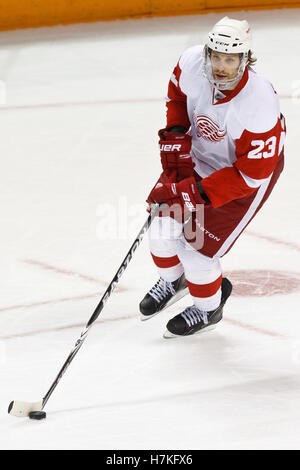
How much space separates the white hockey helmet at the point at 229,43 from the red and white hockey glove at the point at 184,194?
0.28 m

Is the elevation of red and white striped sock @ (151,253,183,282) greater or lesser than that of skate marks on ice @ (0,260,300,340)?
greater

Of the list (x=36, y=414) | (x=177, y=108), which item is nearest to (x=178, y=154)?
(x=177, y=108)

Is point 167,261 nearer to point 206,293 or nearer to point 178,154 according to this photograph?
point 206,293

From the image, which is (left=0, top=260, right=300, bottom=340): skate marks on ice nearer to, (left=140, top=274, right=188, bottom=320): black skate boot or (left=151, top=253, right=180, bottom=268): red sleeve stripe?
(left=140, top=274, right=188, bottom=320): black skate boot

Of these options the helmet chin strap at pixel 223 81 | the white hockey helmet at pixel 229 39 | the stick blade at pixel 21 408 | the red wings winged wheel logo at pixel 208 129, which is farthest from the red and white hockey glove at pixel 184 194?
the stick blade at pixel 21 408

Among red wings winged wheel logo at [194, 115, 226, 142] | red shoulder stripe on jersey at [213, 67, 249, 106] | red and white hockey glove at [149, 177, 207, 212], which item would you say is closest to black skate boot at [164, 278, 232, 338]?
red and white hockey glove at [149, 177, 207, 212]

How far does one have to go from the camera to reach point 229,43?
8.29ft

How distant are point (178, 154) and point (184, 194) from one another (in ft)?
0.51

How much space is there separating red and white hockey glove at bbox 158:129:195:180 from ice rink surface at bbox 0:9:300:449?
0.53 metres

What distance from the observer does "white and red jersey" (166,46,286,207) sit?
259 cm

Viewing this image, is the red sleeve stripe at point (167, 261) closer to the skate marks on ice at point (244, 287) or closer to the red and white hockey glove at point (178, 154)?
the skate marks on ice at point (244, 287)

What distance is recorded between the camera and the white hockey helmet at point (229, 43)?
2.53m
